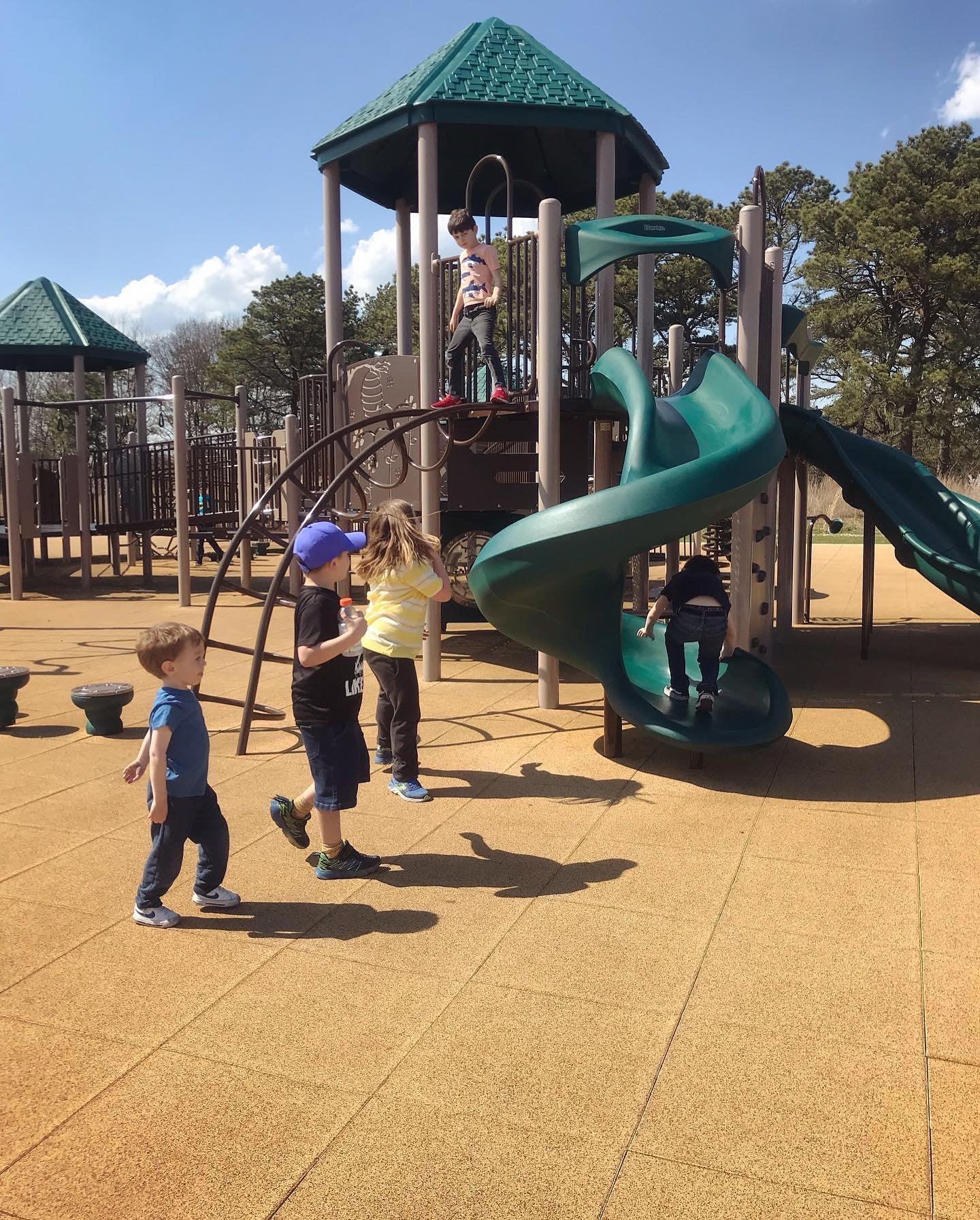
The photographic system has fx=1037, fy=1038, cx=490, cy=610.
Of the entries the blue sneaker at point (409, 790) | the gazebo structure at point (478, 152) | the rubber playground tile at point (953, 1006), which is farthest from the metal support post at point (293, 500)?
the rubber playground tile at point (953, 1006)

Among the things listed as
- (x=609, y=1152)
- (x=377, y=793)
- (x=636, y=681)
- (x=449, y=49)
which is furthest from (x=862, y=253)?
(x=609, y=1152)

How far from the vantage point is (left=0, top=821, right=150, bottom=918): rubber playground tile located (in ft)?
13.8

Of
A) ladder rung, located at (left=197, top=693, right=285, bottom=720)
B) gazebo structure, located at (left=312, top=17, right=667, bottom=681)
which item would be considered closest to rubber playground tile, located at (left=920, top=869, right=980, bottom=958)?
gazebo structure, located at (left=312, top=17, right=667, bottom=681)

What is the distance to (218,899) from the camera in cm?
414

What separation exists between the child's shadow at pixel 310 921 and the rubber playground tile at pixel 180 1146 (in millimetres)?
914

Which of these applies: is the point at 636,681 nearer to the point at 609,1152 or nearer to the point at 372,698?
the point at 372,698

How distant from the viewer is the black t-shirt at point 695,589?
20.4ft

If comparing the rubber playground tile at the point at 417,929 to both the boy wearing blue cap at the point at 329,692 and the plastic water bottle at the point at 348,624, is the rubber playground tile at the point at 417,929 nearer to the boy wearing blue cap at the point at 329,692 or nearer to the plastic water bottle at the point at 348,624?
the boy wearing blue cap at the point at 329,692

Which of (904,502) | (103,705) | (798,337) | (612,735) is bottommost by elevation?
(612,735)

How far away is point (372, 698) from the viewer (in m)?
8.28

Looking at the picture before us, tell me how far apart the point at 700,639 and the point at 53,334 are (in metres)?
17.8

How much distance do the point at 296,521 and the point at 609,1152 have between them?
1011cm

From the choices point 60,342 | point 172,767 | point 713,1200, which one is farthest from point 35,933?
point 60,342

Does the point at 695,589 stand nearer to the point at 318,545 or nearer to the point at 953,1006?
the point at 318,545
